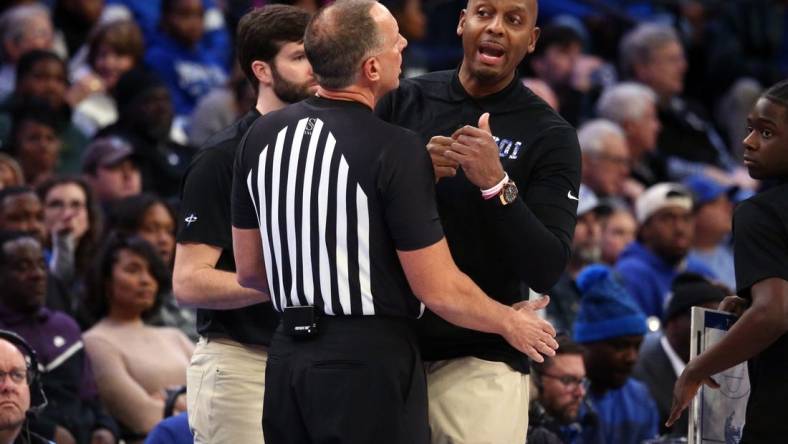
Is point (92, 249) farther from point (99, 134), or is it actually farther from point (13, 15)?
point (13, 15)

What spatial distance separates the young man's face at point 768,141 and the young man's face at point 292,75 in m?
1.51

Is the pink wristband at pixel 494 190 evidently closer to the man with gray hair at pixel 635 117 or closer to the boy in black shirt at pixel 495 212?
the boy in black shirt at pixel 495 212

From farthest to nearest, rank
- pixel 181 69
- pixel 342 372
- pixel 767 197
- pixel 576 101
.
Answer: pixel 576 101 → pixel 181 69 → pixel 767 197 → pixel 342 372

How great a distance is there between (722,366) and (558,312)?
4185mm

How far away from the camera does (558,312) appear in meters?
8.80

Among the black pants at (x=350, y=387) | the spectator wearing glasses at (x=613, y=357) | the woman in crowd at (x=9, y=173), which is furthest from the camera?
the woman in crowd at (x=9, y=173)

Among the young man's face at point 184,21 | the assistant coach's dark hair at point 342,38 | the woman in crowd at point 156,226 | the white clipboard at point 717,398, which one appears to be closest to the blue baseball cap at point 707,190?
the young man's face at point 184,21

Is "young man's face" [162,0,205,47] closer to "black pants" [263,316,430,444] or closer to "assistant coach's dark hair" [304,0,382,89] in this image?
"assistant coach's dark hair" [304,0,382,89]

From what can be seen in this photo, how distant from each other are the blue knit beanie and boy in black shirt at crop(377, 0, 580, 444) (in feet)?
10.3

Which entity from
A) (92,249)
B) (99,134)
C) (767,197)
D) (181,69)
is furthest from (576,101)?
(767,197)

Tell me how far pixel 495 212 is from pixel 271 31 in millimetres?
1318

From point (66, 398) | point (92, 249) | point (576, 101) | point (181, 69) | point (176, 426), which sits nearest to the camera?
point (176, 426)

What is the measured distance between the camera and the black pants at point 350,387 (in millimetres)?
4176

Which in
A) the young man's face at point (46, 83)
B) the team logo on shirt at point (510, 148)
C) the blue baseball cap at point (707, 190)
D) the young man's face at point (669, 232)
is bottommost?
the young man's face at point (669, 232)
